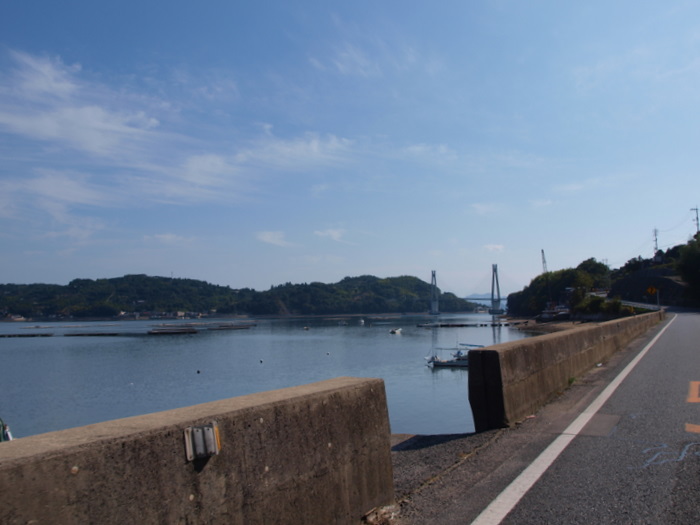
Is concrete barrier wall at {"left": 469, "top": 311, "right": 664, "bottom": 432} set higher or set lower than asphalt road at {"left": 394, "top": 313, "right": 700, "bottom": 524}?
higher

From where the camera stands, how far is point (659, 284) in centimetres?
10475

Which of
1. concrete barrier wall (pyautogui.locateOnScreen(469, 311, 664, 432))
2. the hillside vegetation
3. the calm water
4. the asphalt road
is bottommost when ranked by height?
the calm water

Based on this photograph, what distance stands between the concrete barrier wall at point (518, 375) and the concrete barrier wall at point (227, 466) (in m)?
3.14

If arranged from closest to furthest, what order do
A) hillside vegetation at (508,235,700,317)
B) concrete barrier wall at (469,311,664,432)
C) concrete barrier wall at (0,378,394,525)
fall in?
concrete barrier wall at (0,378,394,525) < concrete barrier wall at (469,311,664,432) < hillside vegetation at (508,235,700,317)

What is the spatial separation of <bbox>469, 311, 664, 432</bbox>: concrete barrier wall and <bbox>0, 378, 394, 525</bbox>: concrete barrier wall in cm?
314

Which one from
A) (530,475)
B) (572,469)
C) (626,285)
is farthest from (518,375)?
(626,285)

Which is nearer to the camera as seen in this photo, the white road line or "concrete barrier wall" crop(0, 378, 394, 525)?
"concrete barrier wall" crop(0, 378, 394, 525)

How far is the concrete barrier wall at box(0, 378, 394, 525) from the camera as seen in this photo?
258 centimetres

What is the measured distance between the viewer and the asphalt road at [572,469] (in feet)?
15.2

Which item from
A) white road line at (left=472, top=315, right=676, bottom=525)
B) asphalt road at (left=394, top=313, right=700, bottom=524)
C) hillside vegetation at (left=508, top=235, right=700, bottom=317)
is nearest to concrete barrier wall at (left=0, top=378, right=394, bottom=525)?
asphalt road at (left=394, top=313, right=700, bottom=524)

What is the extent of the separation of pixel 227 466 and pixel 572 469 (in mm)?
3836

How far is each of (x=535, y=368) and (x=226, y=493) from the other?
22.8 feet

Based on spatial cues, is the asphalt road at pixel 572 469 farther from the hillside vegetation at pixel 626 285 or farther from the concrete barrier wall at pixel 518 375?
the hillside vegetation at pixel 626 285

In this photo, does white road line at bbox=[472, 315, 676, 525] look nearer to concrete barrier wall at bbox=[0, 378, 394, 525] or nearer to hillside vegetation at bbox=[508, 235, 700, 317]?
concrete barrier wall at bbox=[0, 378, 394, 525]
